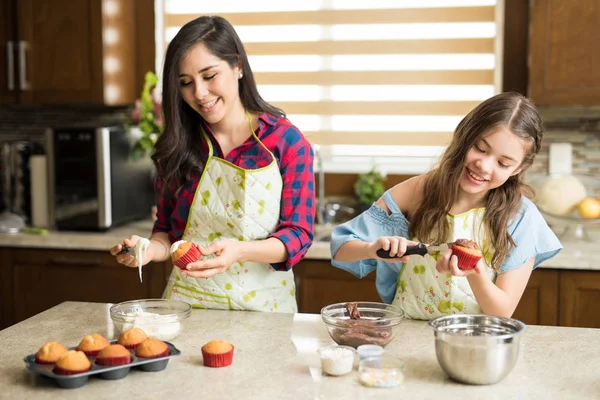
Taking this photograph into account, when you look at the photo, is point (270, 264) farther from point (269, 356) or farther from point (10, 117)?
point (10, 117)

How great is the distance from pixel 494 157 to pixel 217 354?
2.67ft

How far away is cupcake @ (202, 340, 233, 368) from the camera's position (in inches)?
61.6

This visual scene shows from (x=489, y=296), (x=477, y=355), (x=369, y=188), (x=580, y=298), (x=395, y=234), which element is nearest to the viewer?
(x=477, y=355)

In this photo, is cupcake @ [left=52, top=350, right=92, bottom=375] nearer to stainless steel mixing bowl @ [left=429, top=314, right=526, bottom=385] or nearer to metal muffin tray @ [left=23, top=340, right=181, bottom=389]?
metal muffin tray @ [left=23, top=340, right=181, bottom=389]

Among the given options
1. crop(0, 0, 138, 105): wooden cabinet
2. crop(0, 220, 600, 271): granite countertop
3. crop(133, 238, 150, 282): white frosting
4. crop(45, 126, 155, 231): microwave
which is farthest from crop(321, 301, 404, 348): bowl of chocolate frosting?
crop(0, 0, 138, 105): wooden cabinet

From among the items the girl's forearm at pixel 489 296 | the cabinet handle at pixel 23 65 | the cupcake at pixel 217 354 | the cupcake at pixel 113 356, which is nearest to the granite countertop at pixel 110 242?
the cabinet handle at pixel 23 65

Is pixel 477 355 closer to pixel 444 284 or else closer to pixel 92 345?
pixel 444 284

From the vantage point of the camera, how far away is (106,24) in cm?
349

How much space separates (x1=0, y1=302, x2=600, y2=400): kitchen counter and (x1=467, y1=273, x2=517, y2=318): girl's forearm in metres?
0.08

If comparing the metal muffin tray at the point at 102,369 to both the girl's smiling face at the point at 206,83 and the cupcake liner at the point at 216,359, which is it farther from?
the girl's smiling face at the point at 206,83

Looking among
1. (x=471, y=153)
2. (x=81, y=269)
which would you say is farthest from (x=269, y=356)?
(x=81, y=269)

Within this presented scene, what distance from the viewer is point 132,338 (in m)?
1.57

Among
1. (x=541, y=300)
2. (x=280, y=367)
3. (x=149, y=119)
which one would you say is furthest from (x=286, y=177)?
(x=149, y=119)

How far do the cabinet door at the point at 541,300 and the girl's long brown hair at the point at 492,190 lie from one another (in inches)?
38.7
